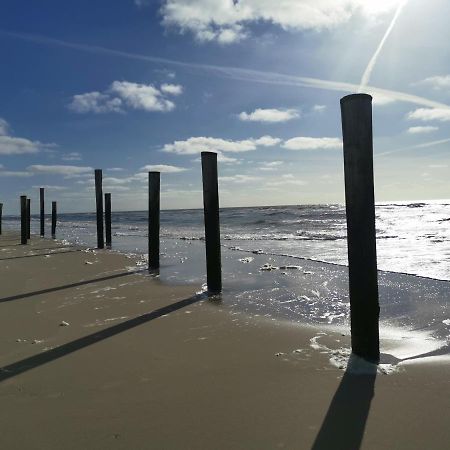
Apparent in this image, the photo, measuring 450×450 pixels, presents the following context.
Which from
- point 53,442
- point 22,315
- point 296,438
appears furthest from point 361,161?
point 22,315

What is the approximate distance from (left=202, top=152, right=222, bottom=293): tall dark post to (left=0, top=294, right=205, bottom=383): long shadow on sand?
122cm

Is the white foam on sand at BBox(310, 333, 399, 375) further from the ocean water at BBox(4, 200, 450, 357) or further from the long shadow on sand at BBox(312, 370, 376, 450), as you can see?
the ocean water at BBox(4, 200, 450, 357)

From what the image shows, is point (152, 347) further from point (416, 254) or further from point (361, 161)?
point (416, 254)

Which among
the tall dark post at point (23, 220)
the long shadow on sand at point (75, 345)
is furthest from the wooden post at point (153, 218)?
the tall dark post at point (23, 220)

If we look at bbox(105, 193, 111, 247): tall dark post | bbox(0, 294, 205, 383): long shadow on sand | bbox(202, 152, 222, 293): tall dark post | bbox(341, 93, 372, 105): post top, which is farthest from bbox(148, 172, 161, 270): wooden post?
bbox(105, 193, 111, 247): tall dark post

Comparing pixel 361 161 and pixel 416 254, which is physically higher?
pixel 361 161

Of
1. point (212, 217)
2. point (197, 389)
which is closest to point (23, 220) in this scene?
point (212, 217)

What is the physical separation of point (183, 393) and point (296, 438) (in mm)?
973

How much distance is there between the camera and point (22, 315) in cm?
571

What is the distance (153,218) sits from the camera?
34.6 feet

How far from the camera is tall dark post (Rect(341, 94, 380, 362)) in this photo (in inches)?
149

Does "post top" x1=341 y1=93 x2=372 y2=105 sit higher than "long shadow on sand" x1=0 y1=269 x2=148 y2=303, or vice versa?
"post top" x1=341 y1=93 x2=372 y2=105

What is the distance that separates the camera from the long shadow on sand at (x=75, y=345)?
3693mm

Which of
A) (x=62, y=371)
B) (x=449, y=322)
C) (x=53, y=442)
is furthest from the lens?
(x=449, y=322)
